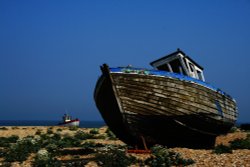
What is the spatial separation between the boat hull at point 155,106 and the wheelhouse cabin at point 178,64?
1958 millimetres

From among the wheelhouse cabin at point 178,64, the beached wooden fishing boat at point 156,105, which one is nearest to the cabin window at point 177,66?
the wheelhouse cabin at point 178,64

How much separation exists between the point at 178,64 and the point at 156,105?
4.29 m

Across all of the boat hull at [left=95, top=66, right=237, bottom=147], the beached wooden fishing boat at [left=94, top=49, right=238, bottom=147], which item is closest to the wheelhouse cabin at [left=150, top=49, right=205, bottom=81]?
A: the beached wooden fishing boat at [left=94, top=49, right=238, bottom=147]

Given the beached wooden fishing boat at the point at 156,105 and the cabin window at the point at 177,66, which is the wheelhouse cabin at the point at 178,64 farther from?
the beached wooden fishing boat at the point at 156,105

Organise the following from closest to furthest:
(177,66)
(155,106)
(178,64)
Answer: (155,106) < (178,64) < (177,66)

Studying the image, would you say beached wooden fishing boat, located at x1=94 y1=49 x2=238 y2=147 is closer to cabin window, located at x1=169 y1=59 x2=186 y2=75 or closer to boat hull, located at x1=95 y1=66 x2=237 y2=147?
boat hull, located at x1=95 y1=66 x2=237 y2=147

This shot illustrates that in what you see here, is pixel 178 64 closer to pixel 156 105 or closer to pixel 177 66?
pixel 177 66

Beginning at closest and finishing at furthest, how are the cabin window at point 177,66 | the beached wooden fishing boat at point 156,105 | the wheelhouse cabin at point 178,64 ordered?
the beached wooden fishing boat at point 156,105
the wheelhouse cabin at point 178,64
the cabin window at point 177,66

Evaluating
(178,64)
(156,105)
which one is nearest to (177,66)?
(178,64)

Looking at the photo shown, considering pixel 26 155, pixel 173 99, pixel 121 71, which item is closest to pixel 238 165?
pixel 173 99

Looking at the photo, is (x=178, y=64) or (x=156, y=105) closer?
(x=156, y=105)

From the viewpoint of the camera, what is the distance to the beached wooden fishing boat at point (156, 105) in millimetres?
15344

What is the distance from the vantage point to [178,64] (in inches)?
746

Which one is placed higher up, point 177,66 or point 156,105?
point 177,66
